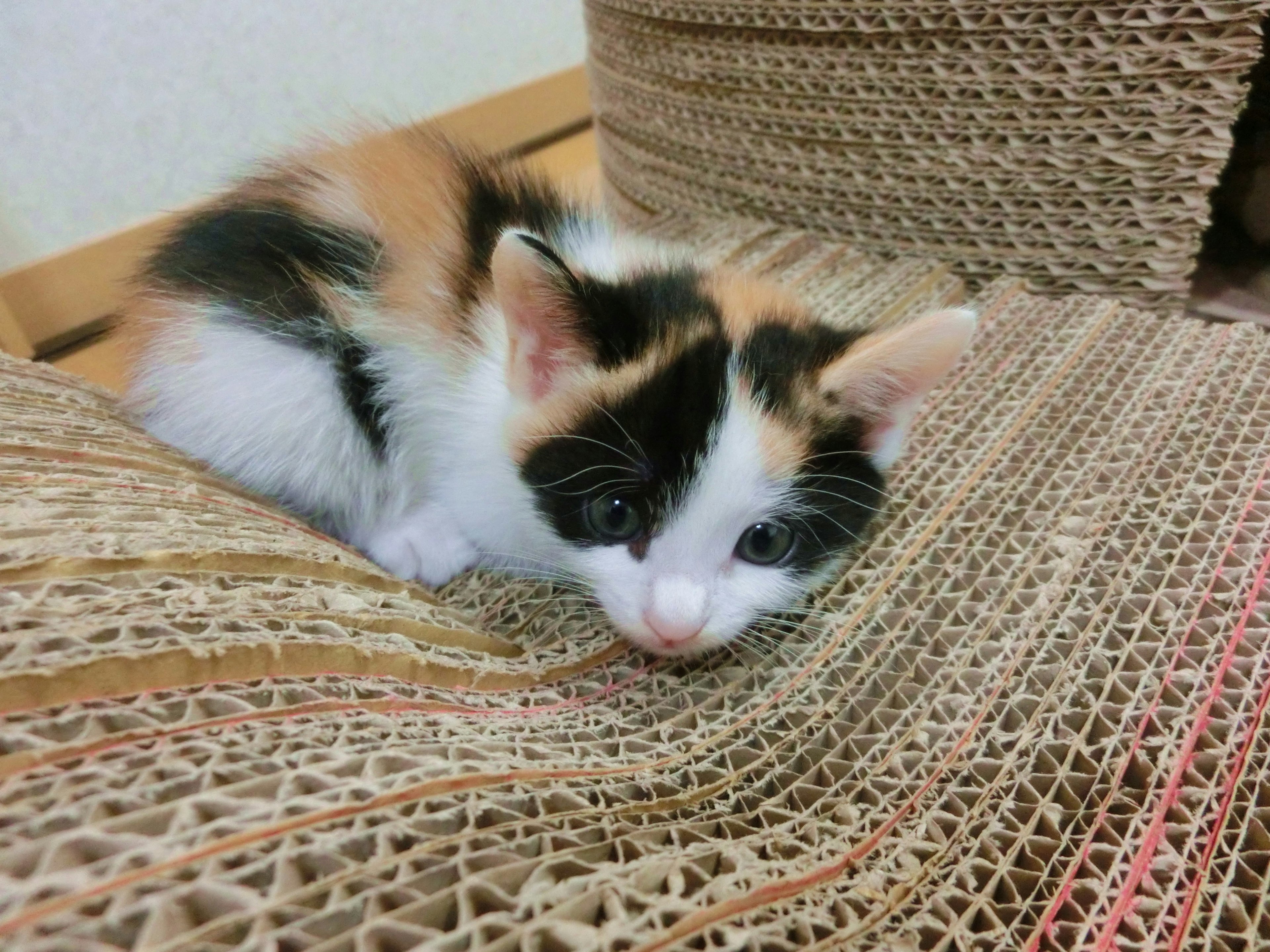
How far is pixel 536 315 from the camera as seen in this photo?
0.80 meters

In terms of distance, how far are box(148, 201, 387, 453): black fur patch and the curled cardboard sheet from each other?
817 millimetres

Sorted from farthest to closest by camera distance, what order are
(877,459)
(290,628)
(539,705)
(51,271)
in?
(51,271), (877,459), (539,705), (290,628)

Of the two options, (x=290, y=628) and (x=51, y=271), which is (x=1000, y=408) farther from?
(x=51, y=271)

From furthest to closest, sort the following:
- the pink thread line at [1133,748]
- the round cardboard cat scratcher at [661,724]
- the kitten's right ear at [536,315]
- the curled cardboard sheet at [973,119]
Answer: the curled cardboard sheet at [973,119]
the kitten's right ear at [536,315]
the pink thread line at [1133,748]
the round cardboard cat scratcher at [661,724]

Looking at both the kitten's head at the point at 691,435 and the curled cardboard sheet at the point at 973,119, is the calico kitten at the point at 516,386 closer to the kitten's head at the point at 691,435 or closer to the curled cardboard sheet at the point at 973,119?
the kitten's head at the point at 691,435

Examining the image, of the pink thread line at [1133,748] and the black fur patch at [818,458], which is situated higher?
the black fur patch at [818,458]

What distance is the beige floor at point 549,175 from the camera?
52.0 inches

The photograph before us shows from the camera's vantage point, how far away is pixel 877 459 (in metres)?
0.90

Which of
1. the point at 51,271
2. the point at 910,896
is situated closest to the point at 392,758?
the point at 910,896

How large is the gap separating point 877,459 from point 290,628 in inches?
25.1

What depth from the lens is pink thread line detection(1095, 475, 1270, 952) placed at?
0.56 m

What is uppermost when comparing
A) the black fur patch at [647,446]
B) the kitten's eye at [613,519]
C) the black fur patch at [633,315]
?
the black fur patch at [633,315]

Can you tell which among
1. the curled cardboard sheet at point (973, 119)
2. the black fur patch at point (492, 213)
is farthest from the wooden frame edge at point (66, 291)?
the black fur patch at point (492, 213)

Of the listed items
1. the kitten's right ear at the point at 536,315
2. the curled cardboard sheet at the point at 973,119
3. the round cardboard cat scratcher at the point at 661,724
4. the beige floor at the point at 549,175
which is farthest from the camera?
the beige floor at the point at 549,175
